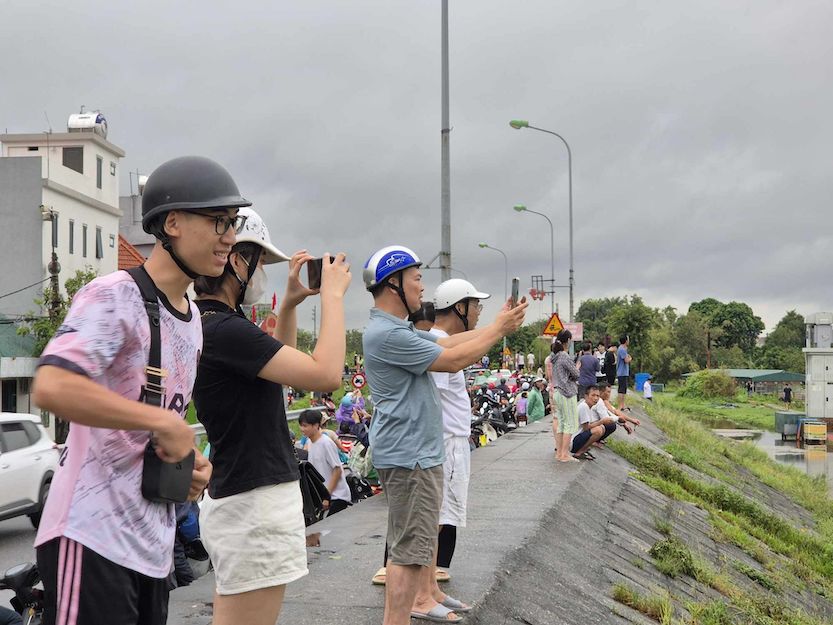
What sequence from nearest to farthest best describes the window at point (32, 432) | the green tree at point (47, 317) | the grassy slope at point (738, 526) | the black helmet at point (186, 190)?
the black helmet at point (186, 190) → the grassy slope at point (738, 526) → the window at point (32, 432) → the green tree at point (47, 317)

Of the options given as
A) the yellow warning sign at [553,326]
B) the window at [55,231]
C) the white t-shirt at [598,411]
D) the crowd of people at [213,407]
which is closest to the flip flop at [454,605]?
the crowd of people at [213,407]

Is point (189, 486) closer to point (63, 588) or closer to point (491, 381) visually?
point (63, 588)

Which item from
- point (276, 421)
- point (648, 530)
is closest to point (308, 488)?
point (276, 421)

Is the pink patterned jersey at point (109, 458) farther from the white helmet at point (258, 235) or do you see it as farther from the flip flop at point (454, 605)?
the flip flop at point (454, 605)

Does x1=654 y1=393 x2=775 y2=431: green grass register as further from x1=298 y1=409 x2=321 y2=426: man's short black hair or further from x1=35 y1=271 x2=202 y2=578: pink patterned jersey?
x1=35 y1=271 x2=202 y2=578: pink patterned jersey

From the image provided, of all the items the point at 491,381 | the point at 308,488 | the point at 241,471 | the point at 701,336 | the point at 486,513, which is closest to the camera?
the point at 241,471

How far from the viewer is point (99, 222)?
41.2m

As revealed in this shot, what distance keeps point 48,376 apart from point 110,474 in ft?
0.99

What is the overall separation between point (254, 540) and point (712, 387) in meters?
82.9

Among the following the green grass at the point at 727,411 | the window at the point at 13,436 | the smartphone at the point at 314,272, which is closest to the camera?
the smartphone at the point at 314,272

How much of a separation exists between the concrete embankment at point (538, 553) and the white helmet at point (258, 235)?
8.28 ft

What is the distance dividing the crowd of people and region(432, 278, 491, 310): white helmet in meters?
1.31

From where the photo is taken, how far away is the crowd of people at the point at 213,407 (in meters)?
2.19

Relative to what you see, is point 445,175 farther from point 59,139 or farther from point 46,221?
point 59,139
